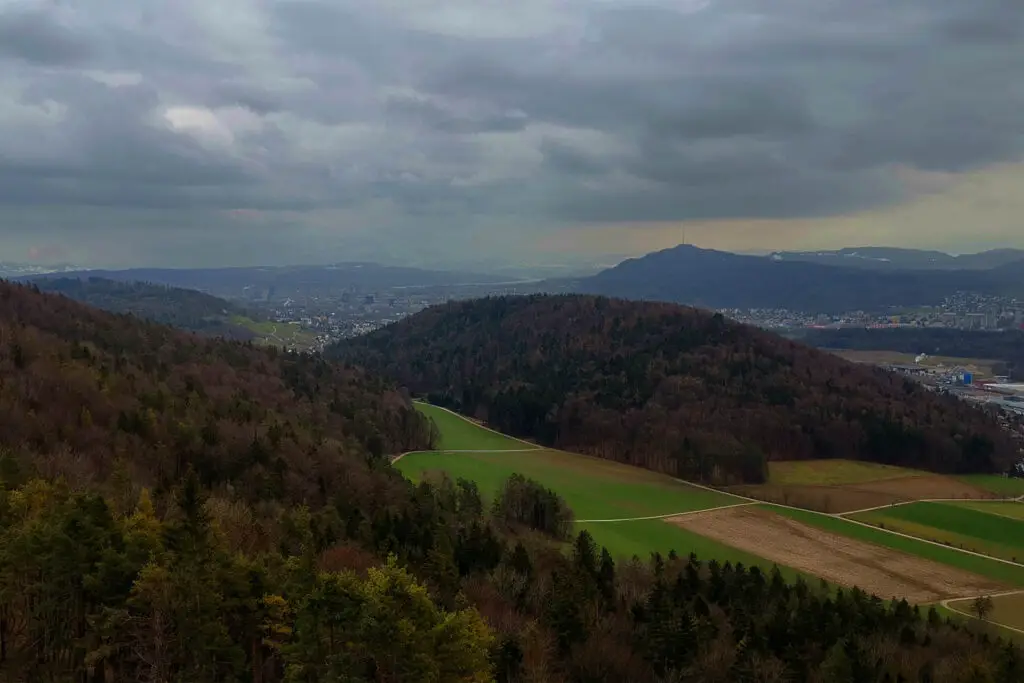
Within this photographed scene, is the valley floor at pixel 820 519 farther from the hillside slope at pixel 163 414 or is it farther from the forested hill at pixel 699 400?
the hillside slope at pixel 163 414

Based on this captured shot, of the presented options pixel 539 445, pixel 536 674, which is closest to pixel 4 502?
pixel 536 674

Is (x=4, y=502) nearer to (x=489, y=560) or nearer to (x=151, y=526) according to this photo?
(x=151, y=526)

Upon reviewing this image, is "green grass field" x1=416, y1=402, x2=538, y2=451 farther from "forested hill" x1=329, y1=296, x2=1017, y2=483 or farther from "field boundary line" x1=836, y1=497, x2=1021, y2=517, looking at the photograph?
"field boundary line" x1=836, y1=497, x2=1021, y2=517

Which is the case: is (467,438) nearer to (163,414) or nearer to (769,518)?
(769,518)

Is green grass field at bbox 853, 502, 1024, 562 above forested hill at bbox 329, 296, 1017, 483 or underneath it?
underneath

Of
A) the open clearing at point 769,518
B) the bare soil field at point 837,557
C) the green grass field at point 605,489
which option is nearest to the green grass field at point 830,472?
the open clearing at point 769,518

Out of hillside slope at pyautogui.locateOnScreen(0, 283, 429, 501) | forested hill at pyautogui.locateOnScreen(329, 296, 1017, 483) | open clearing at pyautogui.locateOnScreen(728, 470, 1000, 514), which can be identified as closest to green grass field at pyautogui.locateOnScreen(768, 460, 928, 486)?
open clearing at pyautogui.locateOnScreen(728, 470, 1000, 514)

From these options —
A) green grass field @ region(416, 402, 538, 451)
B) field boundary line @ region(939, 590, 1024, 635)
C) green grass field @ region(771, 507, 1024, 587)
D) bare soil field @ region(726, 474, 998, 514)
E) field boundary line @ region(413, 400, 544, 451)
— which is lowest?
field boundary line @ region(413, 400, 544, 451)
